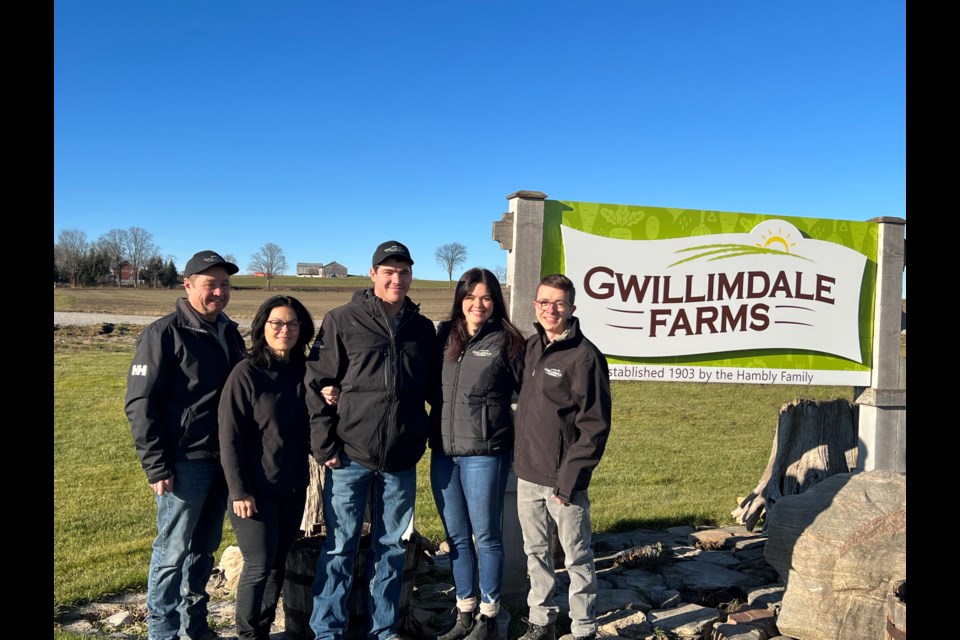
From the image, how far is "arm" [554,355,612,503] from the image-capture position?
376cm

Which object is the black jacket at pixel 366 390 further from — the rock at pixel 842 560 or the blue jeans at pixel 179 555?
the rock at pixel 842 560

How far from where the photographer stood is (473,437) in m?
3.93

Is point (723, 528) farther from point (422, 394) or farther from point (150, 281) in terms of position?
point (150, 281)

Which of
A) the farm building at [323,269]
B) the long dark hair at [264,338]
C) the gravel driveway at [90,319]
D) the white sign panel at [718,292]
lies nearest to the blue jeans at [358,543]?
the long dark hair at [264,338]

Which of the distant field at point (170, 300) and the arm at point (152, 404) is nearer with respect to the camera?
the arm at point (152, 404)

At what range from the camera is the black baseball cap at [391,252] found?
3892 mm

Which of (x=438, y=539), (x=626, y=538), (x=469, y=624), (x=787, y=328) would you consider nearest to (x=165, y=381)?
(x=469, y=624)

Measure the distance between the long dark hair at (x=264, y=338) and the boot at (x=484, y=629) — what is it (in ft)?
6.14

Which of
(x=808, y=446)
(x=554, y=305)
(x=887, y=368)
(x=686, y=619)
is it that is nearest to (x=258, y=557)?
(x=554, y=305)

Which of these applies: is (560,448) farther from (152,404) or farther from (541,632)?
(152,404)
